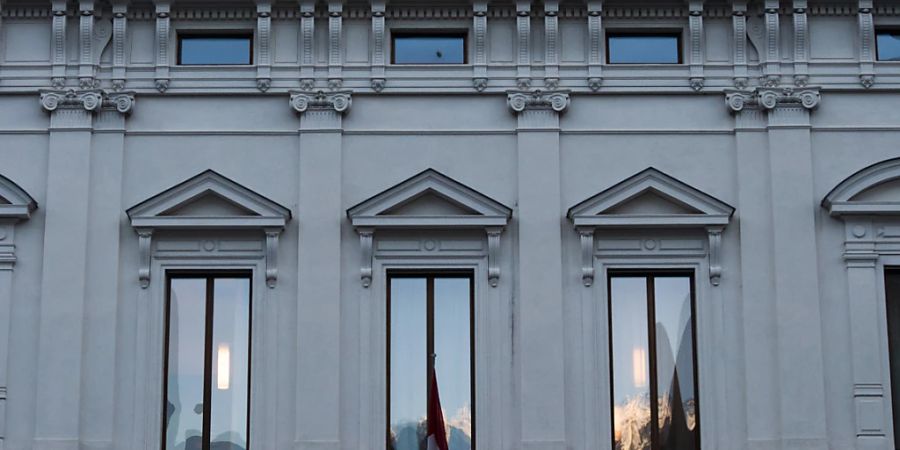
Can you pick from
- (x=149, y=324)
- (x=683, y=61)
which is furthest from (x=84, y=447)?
(x=683, y=61)

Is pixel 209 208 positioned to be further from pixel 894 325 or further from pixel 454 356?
pixel 894 325

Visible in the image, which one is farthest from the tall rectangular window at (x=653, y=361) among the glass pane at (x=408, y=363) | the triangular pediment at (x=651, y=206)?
the glass pane at (x=408, y=363)

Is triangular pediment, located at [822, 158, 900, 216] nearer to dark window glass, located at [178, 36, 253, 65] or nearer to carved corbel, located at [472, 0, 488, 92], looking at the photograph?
carved corbel, located at [472, 0, 488, 92]

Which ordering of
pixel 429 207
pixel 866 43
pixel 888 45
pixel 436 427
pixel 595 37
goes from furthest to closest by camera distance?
pixel 888 45, pixel 595 37, pixel 866 43, pixel 429 207, pixel 436 427

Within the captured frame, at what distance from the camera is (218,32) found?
22.2m

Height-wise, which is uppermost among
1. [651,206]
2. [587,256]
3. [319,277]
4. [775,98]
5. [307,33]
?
[307,33]

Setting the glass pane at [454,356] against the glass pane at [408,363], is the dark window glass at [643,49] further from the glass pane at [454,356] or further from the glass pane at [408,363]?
the glass pane at [408,363]

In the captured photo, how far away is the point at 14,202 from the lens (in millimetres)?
21156

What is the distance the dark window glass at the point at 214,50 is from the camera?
22156 mm

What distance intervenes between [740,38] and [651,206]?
287cm

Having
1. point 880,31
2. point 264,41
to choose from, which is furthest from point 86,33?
point 880,31

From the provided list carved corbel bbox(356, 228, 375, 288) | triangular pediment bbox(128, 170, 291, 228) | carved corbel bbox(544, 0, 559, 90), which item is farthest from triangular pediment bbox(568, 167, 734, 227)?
triangular pediment bbox(128, 170, 291, 228)

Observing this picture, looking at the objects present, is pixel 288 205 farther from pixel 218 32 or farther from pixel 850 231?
pixel 850 231

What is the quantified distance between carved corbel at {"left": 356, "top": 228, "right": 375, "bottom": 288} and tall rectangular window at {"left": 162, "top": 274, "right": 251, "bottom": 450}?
5.61 feet
